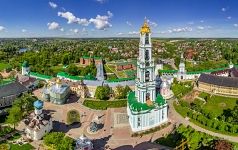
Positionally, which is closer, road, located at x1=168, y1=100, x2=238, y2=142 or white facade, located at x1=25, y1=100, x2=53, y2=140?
road, located at x1=168, y1=100, x2=238, y2=142

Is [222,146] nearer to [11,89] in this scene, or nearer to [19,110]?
[19,110]

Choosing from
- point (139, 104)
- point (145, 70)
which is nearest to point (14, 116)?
point (139, 104)

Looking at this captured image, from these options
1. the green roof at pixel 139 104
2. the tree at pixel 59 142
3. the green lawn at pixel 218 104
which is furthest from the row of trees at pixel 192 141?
the green lawn at pixel 218 104

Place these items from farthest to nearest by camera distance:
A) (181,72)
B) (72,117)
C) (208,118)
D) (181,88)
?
→ (181,72) → (181,88) → (72,117) → (208,118)

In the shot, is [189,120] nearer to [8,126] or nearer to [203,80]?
[203,80]

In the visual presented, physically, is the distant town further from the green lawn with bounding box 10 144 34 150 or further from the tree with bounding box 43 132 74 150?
the green lawn with bounding box 10 144 34 150

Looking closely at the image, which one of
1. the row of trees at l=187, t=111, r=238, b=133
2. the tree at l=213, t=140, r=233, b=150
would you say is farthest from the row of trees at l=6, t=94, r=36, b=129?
the tree at l=213, t=140, r=233, b=150

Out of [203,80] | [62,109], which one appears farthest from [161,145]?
[203,80]
